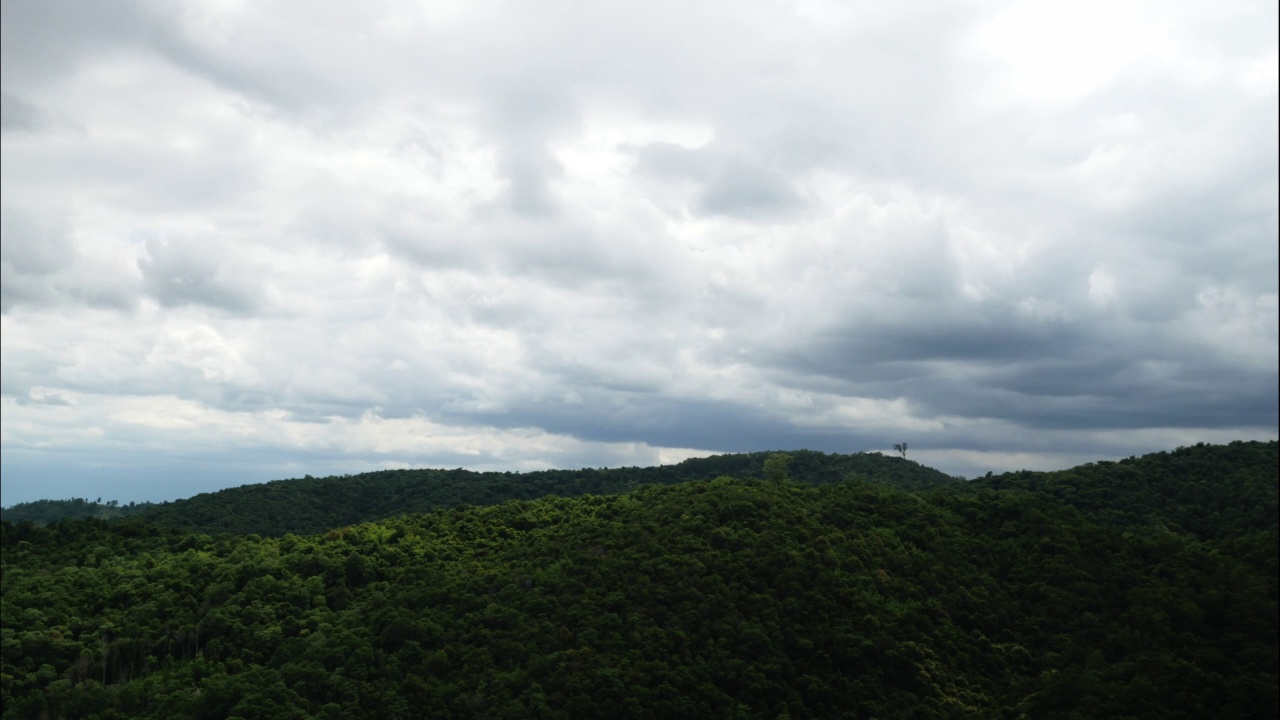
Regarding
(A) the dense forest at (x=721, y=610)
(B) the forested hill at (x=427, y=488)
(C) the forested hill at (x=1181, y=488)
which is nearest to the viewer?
(A) the dense forest at (x=721, y=610)

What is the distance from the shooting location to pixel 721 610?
71.8 meters

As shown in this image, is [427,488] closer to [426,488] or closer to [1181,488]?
[426,488]

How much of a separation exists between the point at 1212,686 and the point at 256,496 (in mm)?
142353

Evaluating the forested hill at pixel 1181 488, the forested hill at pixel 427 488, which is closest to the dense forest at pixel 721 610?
the forested hill at pixel 1181 488

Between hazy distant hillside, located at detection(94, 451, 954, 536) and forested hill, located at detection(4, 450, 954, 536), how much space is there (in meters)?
0.17

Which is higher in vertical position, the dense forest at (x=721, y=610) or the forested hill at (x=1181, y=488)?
the forested hill at (x=1181, y=488)

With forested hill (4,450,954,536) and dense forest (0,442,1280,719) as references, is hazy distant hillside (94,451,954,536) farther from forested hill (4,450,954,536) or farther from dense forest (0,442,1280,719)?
dense forest (0,442,1280,719)

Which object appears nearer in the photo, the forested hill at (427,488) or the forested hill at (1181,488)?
the forested hill at (1181,488)

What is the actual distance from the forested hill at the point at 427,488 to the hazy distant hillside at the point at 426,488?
17cm

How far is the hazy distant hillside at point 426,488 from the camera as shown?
141 metres

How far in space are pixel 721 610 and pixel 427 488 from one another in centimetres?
9720

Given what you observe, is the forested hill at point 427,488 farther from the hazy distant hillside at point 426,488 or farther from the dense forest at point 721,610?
the dense forest at point 721,610

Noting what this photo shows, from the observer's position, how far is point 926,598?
7394 cm

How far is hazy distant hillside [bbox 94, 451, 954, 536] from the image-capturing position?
141m
